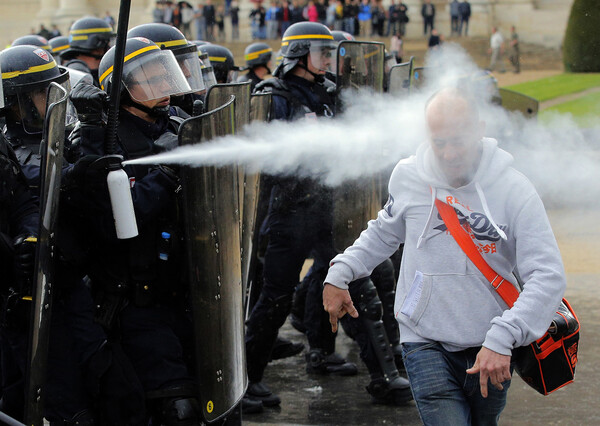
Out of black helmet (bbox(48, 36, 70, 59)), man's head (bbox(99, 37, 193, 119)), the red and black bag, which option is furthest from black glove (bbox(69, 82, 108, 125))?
black helmet (bbox(48, 36, 70, 59))

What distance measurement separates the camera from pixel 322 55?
5473mm

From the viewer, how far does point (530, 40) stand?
32.4 meters

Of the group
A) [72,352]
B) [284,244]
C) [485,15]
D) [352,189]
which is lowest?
[485,15]

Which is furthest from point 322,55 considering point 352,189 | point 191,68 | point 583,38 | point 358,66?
point 583,38

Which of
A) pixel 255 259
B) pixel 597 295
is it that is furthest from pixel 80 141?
pixel 597 295

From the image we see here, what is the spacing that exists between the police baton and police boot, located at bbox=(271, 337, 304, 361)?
112 inches

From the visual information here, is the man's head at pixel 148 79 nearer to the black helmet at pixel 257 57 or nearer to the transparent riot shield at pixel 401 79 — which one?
the transparent riot shield at pixel 401 79

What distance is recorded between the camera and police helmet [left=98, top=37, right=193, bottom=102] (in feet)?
11.7

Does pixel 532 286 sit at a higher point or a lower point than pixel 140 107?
lower

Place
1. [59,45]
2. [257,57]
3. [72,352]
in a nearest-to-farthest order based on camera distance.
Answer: [72,352] → [257,57] → [59,45]

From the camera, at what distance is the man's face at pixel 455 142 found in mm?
2924

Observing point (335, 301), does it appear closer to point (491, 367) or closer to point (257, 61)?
point (491, 367)

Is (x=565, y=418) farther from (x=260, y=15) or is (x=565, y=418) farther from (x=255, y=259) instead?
(x=260, y=15)

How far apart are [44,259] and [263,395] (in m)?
2.17
